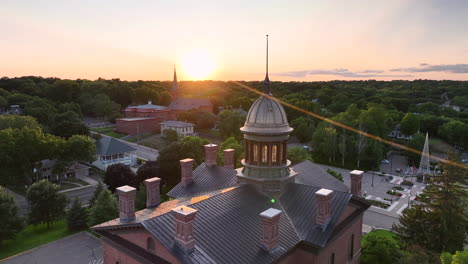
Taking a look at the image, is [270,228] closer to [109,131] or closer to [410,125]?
[410,125]

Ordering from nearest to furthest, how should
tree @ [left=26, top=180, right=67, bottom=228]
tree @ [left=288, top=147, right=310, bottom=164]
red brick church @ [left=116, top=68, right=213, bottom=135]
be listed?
tree @ [left=26, top=180, right=67, bottom=228], tree @ [left=288, top=147, right=310, bottom=164], red brick church @ [left=116, top=68, right=213, bottom=135]

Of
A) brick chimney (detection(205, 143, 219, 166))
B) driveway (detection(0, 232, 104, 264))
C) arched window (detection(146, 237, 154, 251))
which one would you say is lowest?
driveway (detection(0, 232, 104, 264))

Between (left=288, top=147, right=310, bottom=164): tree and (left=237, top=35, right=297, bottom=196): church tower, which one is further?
(left=288, top=147, right=310, bottom=164): tree

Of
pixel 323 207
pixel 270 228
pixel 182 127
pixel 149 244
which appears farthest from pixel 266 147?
pixel 182 127

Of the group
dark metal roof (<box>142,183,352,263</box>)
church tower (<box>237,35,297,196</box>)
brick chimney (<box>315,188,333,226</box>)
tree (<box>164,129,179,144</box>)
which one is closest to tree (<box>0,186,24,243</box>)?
dark metal roof (<box>142,183,352,263</box>)

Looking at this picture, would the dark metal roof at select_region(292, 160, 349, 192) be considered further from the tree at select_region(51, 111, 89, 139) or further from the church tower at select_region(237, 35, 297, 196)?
the tree at select_region(51, 111, 89, 139)

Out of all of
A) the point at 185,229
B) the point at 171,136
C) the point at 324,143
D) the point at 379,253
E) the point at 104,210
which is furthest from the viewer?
the point at 171,136

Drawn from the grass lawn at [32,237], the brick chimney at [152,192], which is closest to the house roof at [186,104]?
the grass lawn at [32,237]

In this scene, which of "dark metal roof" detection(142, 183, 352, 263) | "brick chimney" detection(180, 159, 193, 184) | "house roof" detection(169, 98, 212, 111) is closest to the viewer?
"dark metal roof" detection(142, 183, 352, 263)
